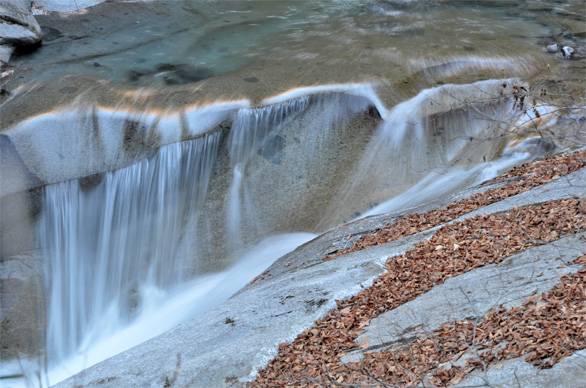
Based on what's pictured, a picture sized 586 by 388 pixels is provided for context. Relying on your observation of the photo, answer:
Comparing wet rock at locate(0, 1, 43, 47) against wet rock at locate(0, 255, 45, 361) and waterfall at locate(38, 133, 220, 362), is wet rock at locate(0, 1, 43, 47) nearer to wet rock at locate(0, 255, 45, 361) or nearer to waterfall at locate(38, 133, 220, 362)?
waterfall at locate(38, 133, 220, 362)

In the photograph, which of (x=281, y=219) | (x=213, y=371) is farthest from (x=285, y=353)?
(x=281, y=219)

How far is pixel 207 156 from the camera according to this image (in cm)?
889

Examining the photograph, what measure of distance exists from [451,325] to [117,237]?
5628 mm

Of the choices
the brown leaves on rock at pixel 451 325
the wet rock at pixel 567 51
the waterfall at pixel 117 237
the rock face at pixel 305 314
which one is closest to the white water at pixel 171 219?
the waterfall at pixel 117 237

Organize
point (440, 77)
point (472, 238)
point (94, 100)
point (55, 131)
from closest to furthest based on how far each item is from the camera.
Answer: point (472, 238)
point (55, 131)
point (94, 100)
point (440, 77)

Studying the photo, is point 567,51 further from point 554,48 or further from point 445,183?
point 445,183

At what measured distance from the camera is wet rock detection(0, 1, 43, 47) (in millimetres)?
10867

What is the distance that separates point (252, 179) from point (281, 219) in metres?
0.80

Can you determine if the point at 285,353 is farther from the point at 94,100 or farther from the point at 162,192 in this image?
the point at 94,100

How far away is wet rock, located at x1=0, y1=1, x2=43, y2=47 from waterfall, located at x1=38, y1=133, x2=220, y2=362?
445 centimetres

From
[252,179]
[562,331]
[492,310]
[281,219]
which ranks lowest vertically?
[281,219]

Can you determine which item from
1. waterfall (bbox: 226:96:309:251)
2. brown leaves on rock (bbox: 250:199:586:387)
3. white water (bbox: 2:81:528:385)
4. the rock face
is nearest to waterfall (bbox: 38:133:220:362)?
white water (bbox: 2:81:528:385)

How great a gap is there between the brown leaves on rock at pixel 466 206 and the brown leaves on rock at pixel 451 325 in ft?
2.02

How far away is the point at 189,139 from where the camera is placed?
8.79 metres
